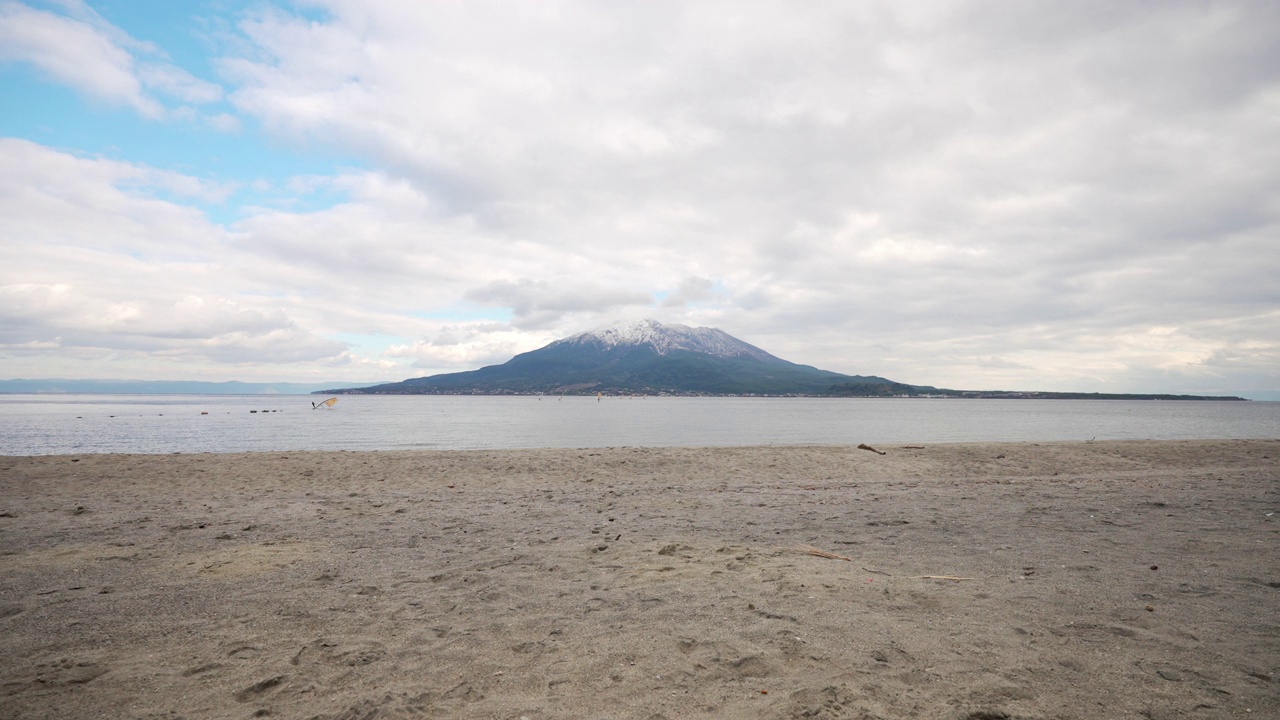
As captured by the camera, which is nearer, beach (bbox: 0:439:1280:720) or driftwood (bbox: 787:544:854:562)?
beach (bbox: 0:439:1280:720)

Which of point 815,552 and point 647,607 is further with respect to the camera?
point 815,552

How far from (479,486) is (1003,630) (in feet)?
46.3

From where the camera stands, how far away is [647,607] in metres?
6.27

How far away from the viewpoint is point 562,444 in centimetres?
3803

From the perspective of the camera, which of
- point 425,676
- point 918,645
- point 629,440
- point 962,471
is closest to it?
point 425,676

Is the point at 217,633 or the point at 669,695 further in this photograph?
the point at 217,633

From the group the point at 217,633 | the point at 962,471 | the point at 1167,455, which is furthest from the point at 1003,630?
the point at 1167,455

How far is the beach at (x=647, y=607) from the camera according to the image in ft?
14.3

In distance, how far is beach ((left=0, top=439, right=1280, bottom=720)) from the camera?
4.35m

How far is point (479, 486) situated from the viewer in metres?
Answer: 17.0

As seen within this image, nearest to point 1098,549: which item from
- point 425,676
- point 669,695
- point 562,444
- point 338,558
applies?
point 669,695

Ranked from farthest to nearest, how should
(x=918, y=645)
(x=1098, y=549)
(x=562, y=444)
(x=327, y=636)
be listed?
(x=562, y=444) → (x=1098, y=549) → (x=327, y=636) → (x=918, y=645)

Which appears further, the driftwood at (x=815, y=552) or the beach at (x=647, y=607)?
the driftwood at (x=815, y=552)

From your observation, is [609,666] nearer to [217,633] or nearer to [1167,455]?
[217,633]
